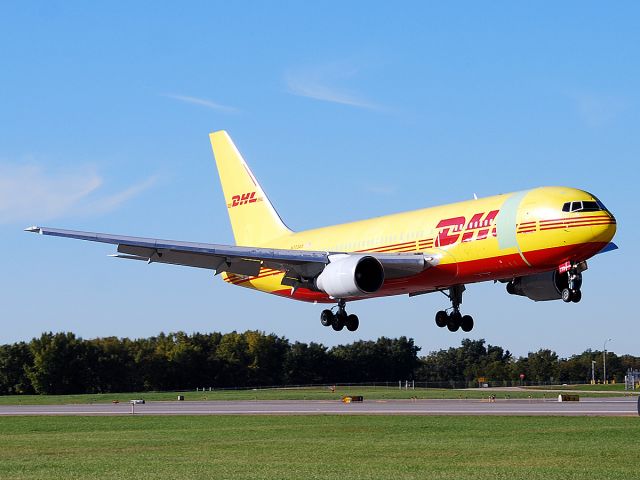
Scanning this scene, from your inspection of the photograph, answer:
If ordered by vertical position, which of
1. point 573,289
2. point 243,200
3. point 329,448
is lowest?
point 329,448

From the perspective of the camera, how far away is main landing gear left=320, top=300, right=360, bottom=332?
204 feet

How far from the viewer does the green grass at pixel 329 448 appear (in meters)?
35.7

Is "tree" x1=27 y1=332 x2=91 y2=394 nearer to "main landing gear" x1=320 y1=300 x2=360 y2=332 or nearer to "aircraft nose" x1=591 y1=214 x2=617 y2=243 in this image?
"main landing gear" x1=320 y1=300 x2=360 y2=332

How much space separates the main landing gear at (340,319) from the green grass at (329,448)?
16.4 ft

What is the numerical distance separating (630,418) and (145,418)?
92.8ft

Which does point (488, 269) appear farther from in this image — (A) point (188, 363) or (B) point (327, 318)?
(A) point (188, 363)

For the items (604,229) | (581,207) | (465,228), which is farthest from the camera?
(465,228)

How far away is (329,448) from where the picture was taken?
44031 mm

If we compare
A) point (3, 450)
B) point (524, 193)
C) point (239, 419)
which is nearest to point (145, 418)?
point (239, 419)

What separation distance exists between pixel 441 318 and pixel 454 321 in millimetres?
769

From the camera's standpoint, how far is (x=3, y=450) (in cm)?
4756

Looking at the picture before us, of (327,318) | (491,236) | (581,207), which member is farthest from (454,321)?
(581,207)

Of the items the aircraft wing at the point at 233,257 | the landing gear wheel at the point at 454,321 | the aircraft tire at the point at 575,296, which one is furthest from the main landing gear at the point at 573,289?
the landing gear wheel at the point at 454,321

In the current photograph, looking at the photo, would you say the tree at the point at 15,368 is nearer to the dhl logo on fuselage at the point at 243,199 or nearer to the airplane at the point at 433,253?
the dhl logo on fuselage at the point at 243,199
